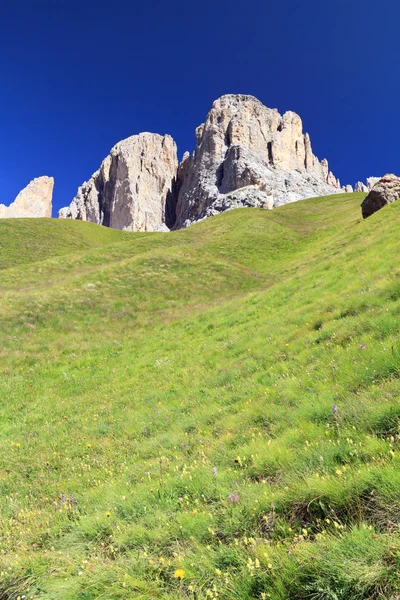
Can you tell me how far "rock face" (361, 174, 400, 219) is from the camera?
128 feet

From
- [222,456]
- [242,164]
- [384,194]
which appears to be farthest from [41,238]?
[242,164]

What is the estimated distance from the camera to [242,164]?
165m

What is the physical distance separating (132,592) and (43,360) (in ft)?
58.8

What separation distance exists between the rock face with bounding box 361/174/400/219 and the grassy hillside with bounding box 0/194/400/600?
88.8ft

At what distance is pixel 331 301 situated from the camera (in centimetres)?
1248

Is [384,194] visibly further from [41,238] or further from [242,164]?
[242,164]

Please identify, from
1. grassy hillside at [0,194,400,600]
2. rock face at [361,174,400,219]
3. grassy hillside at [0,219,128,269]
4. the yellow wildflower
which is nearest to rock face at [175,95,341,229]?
grassy hillside at [0,219,128,269]

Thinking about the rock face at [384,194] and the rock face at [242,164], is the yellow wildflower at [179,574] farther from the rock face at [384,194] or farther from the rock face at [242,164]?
the rock face at [242,164]

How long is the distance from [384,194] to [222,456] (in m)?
44.2

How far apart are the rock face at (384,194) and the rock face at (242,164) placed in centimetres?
11424

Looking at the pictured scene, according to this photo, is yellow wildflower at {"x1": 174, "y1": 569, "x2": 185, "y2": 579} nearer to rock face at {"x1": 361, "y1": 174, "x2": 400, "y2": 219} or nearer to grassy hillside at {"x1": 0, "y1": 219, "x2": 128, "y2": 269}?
rock face at {"x1": 361, "y1": 174, "x2": 400, "y2": 219}

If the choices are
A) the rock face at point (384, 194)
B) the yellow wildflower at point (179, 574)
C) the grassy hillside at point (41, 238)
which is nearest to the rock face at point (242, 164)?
the grassy hillside at point (41, 238)

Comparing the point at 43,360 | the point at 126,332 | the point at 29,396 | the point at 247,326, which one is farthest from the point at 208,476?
the point at 126,332

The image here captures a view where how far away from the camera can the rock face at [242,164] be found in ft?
532
